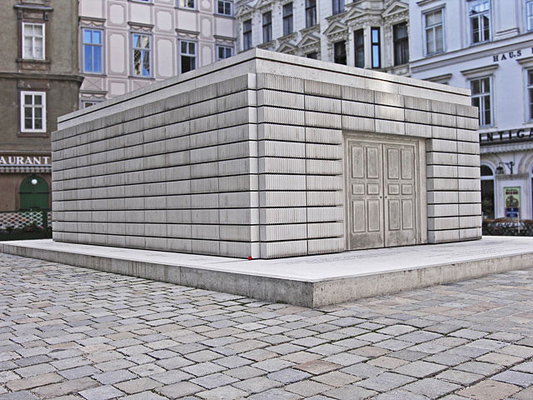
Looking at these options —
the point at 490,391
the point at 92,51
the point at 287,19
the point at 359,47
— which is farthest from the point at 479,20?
the point at 490,391

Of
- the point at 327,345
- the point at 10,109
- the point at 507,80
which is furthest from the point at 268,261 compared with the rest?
the point at 10,109

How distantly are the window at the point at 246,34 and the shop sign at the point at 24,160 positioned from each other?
634 inches

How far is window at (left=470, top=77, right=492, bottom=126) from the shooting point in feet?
87.1

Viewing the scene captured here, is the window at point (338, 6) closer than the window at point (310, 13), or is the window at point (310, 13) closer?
the window at point (338, 6)

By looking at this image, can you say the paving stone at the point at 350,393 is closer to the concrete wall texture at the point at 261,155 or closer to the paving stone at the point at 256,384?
the paving stone at the point at 256,384

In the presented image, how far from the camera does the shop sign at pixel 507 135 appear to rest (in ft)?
81.5

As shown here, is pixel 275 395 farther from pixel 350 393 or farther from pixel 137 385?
pixel 137 385

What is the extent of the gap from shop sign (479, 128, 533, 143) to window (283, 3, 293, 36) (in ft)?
49.4

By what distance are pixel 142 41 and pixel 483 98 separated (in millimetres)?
19984

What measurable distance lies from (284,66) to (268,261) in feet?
12.2

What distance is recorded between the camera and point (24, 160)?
92.9ft

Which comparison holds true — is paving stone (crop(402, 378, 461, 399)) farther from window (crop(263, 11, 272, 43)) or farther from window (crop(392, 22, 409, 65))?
window (crop(263, 11, 272, 43))

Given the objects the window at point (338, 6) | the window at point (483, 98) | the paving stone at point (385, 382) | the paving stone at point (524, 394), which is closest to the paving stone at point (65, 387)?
the paving stone at point (385, 382)

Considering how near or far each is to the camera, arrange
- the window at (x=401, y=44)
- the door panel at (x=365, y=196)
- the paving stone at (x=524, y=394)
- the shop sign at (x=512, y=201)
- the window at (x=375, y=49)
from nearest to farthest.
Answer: the paving stone at (x=524, y=394) → the door panel at (x=365, y=196) → the shop sign at (x=512, y=201) → the window at (x=401, y=44) → the window at (x=375, y=49)
